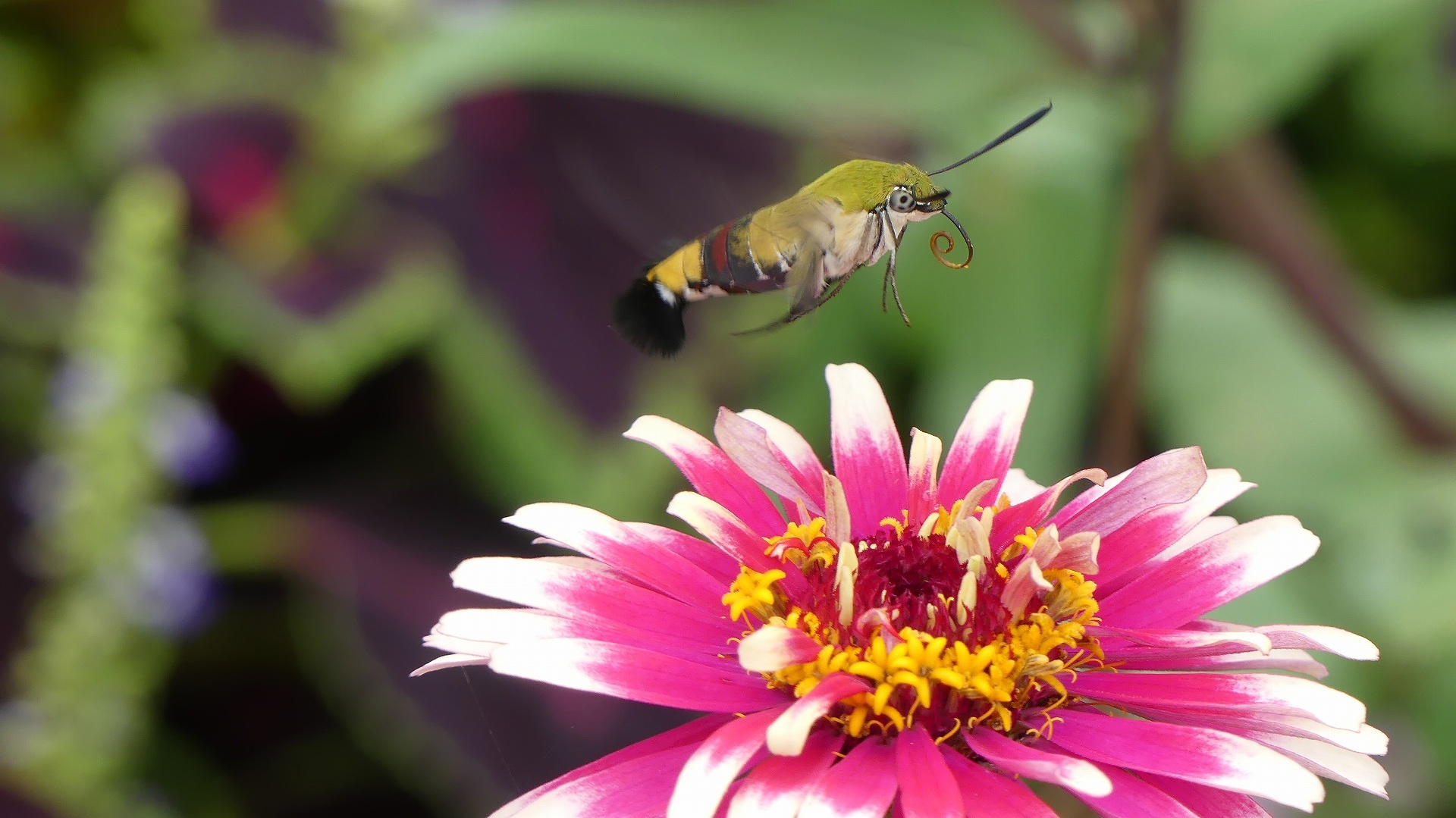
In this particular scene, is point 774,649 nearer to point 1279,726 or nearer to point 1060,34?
point 1279,726

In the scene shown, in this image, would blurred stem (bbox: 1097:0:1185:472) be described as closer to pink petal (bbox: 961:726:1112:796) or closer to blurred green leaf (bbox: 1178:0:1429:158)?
blurred green leaf (bbox: 1178:0:1429:158)

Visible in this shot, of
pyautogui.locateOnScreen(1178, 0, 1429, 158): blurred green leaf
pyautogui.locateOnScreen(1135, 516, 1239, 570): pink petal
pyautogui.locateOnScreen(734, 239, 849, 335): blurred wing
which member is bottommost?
pyautogui.locateOnScreen(1135, 516, 1239, 570): pink petal

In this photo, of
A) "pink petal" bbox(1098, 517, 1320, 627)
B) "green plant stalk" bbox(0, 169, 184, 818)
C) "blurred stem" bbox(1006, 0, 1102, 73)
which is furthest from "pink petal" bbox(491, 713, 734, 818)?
"blurred stem" bbox(1006, 0, 1102, 73)

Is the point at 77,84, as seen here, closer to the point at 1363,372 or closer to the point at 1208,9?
the point at 1208,9

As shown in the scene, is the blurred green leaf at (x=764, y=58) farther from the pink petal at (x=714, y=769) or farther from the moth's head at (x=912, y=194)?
the pink petal at (x=714, y=769)

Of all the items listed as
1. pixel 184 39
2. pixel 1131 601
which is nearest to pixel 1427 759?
pixel 1131 601
